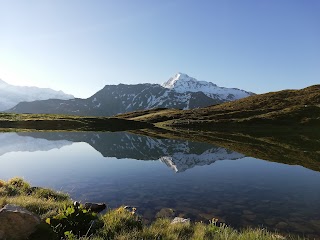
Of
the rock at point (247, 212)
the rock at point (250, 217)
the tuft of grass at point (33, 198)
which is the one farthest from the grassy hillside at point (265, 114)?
the tuft of grass at point (33, 198)

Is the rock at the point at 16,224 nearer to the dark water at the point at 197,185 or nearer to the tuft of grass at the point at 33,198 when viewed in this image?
the tuft of grass at the point at 33,198

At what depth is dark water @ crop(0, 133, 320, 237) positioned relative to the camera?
61.5 ft

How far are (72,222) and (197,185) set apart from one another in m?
17.1

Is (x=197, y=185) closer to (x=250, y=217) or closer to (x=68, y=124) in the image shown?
(x=250, y=217)

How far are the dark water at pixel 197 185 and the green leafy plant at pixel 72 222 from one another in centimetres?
680

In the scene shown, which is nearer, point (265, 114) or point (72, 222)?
point (72, 222)

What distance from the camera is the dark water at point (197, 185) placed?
738 inches

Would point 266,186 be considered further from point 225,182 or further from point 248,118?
point 248,118

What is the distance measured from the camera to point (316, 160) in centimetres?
3922

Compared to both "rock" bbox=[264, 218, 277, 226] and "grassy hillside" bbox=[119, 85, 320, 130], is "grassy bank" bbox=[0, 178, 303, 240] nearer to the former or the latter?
"rock" bbox=[264, 218, 277, 226]

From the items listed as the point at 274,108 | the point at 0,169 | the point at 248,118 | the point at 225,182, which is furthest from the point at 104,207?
the point at 274,108

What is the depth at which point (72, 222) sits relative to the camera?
11.1 metres

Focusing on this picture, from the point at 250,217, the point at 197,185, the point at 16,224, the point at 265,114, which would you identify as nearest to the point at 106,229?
the point at 16,224

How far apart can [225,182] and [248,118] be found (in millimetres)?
95164
